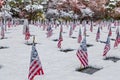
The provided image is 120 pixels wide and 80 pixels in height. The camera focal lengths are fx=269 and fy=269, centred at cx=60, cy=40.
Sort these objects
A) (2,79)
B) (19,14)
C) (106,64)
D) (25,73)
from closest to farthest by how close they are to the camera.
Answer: (2,79) < (25,73) < (106,64) < (19,14)

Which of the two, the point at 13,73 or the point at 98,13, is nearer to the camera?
the point at 13,73

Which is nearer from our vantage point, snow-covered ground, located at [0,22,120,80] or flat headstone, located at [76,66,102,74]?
snow-covered ground, located at [0,22,120,80]

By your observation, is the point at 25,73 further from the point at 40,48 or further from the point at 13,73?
the point at 40,48

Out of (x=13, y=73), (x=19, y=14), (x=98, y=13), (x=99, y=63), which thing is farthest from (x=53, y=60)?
(x=98, y=13)

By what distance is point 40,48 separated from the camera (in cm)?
2091

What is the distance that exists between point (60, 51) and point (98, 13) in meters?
44.3

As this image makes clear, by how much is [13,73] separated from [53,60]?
12.7ft

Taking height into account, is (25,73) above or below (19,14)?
above

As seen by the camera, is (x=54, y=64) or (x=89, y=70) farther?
(x=54, y=64)

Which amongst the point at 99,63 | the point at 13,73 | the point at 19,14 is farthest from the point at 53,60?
the point at 19,14

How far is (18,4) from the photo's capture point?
57.3 m

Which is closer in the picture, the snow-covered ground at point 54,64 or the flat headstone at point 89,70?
the snow-covered ground at point 54,64

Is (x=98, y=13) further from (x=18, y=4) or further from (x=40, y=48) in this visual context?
(x=40, y=48)

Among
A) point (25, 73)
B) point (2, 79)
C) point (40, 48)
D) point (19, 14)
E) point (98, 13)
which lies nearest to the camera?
point (2, 79)
